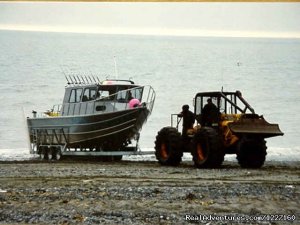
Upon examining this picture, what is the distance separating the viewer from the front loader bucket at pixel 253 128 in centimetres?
1667

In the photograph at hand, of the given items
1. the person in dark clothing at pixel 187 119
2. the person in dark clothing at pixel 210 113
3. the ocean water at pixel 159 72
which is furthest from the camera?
the ocean water at pixel 159 72

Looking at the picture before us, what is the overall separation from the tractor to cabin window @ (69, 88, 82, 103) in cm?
863

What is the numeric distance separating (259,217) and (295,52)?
297 ft

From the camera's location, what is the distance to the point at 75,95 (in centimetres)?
2717

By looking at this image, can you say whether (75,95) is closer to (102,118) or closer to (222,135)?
(102,118)

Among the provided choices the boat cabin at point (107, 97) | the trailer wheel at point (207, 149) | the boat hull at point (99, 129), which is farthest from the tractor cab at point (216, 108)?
the boat cabin at point (107, 97)

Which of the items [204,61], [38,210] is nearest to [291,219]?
[38,210]

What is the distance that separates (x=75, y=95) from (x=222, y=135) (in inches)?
423

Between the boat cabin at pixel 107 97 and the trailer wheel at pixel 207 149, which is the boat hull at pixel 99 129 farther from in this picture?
the trailer wheel at pixel 207 149

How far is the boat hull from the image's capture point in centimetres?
2547

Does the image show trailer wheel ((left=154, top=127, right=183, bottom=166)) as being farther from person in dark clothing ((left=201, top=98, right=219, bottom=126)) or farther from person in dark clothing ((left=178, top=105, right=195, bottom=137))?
person in dark clothing ((left=201, top=98, right=219, bottom=126))

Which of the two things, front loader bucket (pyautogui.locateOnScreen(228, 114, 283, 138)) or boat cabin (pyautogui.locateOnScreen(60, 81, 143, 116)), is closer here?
front loader bucket (pyautogui.locateOnScreen(228, 114, 283, 138))

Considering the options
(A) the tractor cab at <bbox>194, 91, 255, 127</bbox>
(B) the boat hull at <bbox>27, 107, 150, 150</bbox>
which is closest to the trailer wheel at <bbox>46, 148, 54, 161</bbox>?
(B) the boat hull at <bbox>27, 107, 150, 150</bbox>

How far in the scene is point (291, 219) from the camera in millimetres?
9141
